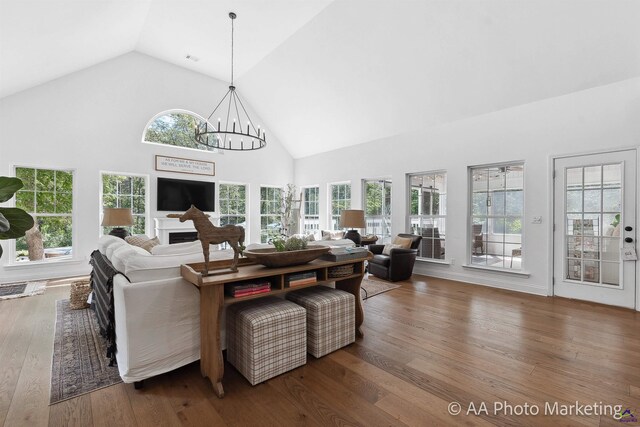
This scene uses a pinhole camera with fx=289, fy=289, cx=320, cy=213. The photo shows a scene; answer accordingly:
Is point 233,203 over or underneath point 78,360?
over

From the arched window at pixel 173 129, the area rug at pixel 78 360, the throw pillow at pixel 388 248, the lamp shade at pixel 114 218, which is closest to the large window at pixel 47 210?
the lamp shade at pixel 114 218

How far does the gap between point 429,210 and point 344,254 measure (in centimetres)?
373

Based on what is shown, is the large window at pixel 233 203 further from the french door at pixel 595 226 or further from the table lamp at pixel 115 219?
the french door at pixel 595 226

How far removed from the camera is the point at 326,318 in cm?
242

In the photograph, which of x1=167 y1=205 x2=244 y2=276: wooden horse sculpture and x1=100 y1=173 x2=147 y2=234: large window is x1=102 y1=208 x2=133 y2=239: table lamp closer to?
x1=100 y1=173 x2=147 y2=234: large window

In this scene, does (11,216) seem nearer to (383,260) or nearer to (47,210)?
(383,260)

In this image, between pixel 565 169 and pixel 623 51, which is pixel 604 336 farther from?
pixel 623 51

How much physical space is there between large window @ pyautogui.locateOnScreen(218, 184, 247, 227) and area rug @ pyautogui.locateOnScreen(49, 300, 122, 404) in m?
4.14

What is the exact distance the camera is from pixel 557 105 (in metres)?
4.14

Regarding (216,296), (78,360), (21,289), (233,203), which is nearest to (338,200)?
(233,203)

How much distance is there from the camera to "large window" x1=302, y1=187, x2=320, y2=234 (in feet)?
26.4

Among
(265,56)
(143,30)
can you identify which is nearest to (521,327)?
(265,56)

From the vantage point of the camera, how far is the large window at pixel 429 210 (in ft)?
18.2

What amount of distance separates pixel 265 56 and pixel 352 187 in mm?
3388
